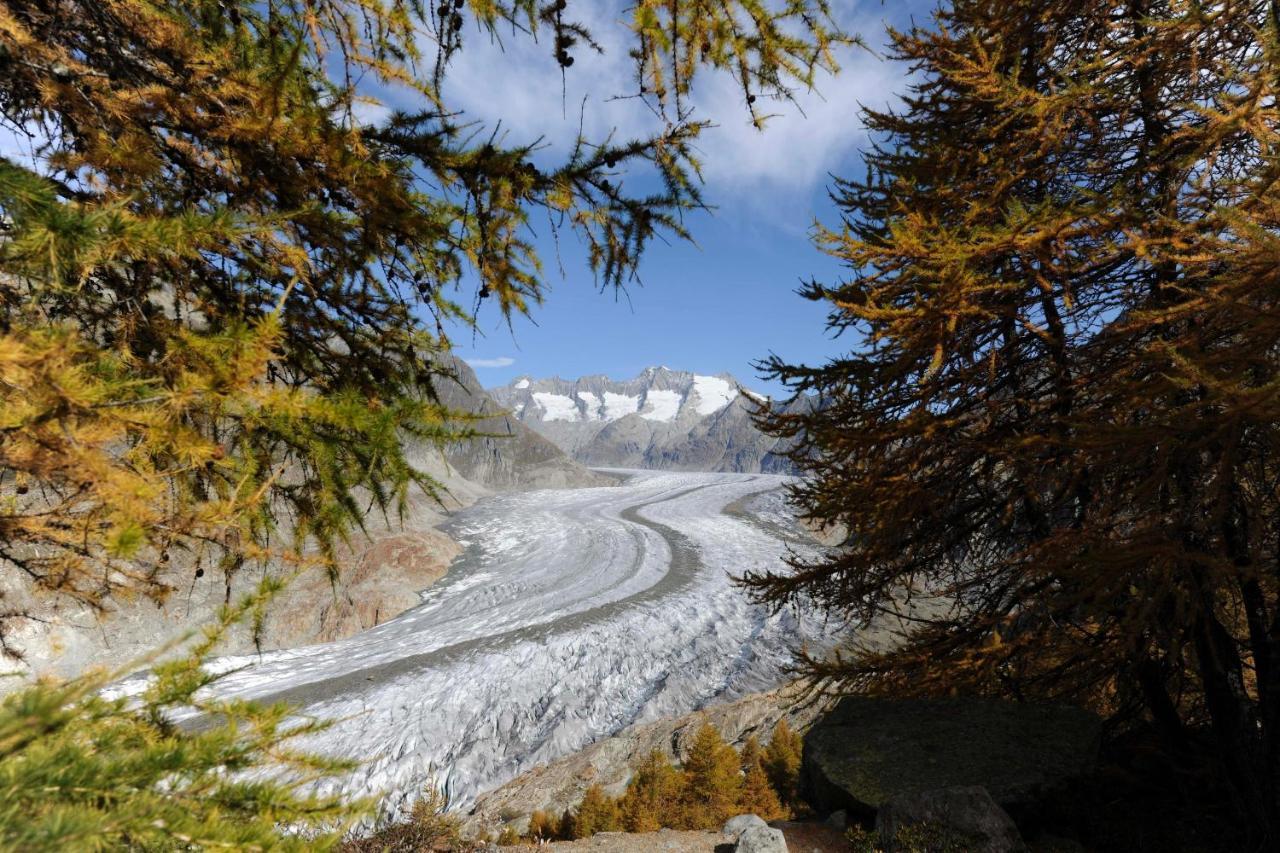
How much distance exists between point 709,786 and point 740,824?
2.40m

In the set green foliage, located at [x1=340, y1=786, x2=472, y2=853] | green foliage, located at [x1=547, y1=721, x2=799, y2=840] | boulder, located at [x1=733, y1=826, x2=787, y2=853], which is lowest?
green foliage, located at [x1=547, y1=721, x2=799, y2=840]

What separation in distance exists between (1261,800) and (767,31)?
5.36 meters

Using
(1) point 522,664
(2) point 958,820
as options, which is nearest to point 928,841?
(2) point 958,820

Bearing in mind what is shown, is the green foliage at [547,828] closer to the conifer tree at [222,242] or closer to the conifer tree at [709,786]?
the conifer tree at [709,786]

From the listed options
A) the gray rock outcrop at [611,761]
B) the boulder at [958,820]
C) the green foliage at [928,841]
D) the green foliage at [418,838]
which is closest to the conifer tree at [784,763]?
the gray rock outcrop at [611,761]

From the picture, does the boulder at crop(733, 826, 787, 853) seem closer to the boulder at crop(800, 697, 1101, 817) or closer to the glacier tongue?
the boulder at crop(800, 697, 1101, 817)

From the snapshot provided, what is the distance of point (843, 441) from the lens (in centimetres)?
468

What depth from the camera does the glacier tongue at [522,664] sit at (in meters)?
11.1

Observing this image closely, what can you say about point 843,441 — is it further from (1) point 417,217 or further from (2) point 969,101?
(1) point 417,217

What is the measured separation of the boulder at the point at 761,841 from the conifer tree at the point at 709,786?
76.0 inches

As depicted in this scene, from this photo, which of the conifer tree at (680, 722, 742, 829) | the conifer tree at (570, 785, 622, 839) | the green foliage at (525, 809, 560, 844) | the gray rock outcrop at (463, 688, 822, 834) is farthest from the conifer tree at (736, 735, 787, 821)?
the green foliage at (525, 809, 560, 844)

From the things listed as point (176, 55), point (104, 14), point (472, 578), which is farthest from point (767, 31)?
point (472, 578)

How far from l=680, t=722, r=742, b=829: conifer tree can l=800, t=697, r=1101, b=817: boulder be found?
61.1 inches

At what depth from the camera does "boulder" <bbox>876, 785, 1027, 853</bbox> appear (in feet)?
11.6
